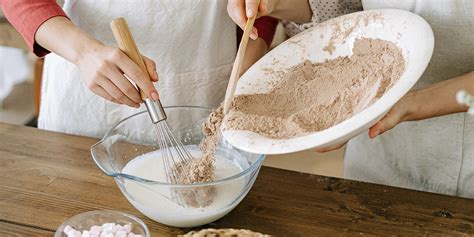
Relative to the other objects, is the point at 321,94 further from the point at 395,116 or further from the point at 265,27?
the point at 265,27


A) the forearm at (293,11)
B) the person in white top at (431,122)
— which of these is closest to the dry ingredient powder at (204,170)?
the person in white top at (431,122)

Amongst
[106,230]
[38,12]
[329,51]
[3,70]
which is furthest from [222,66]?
[3,70]

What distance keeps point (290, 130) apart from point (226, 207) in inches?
7.5

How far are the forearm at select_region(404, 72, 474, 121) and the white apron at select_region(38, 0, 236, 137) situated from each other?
479 mm

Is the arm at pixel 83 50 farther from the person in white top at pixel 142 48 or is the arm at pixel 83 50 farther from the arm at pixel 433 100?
the arm at pixel 433 100

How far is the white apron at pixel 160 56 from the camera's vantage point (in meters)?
1.35

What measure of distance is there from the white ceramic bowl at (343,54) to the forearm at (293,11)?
11cm

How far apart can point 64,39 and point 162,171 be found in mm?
318

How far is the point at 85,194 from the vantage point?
1.17m

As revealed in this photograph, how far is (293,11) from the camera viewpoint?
133 cm

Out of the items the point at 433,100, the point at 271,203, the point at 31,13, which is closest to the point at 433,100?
the point at 433,100

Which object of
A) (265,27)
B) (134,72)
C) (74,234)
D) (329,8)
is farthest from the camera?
(265,27)

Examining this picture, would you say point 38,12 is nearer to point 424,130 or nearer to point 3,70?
point 424,130

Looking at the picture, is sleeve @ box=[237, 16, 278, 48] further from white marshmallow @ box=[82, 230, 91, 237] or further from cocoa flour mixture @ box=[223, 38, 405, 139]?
white marshmallow @ box=[82, 230, 91, 237]
